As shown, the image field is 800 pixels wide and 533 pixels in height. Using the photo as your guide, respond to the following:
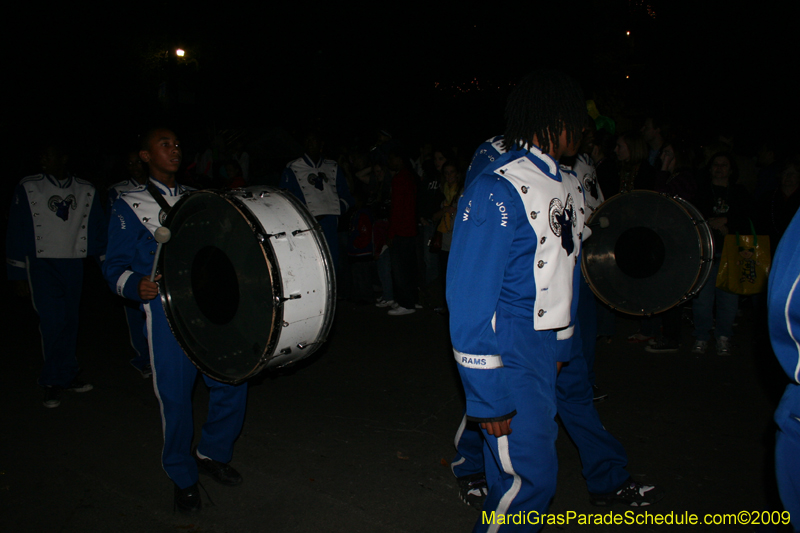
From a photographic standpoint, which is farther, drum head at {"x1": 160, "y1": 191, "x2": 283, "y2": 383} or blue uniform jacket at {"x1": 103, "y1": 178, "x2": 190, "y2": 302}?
blue uniform jacket at {"x1": 103, "y1": 178, "x2": 190, "y2": 302}

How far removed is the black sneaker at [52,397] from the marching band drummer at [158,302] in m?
2.31

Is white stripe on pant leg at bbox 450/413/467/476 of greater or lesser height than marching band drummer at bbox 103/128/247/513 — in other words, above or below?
below

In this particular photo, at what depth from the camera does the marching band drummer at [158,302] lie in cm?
332

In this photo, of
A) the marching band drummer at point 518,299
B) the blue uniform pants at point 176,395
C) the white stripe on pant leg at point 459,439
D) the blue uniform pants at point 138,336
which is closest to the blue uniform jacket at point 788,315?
the marching band drummer at point 518,299

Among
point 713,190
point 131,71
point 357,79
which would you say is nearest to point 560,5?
point 357,79

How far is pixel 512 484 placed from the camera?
2.30 meters

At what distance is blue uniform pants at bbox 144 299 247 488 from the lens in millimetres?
3318

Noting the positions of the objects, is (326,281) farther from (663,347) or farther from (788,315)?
(663,347)

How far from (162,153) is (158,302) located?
90cm

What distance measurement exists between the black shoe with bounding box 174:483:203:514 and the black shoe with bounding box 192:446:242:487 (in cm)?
28

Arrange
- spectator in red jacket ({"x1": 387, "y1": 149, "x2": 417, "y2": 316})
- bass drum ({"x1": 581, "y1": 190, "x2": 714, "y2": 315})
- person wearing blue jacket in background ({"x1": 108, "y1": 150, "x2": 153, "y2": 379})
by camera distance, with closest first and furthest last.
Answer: bass drum ({"x1": 581, "y1": 190, "x2": 714, "y2": 315})
person wearing blue jacket in background ({"x1": 108, "y1": 150, "x2": 153, "y2": 379})
spectator in red jacket ({"x1": 387, "y1": 149, "x2": 417, "y2": 316})

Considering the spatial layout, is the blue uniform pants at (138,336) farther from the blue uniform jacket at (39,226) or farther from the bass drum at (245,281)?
the bass drum at (245,281)
